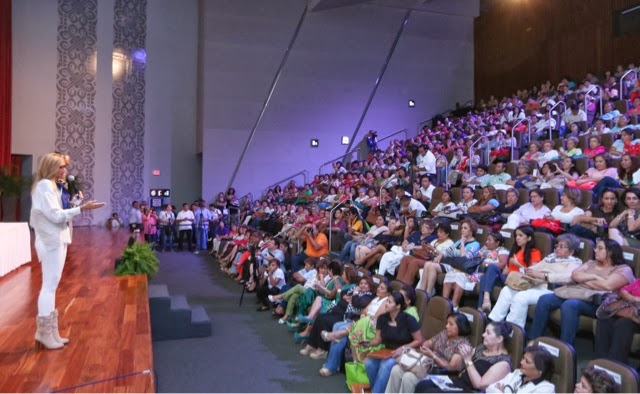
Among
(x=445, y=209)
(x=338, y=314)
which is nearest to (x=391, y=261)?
(x=338, y=314)

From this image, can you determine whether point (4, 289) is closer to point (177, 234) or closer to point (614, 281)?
point (614, 281)

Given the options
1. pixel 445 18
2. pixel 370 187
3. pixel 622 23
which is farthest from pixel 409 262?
pixel 445 18

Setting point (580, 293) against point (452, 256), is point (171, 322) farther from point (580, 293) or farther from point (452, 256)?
point (580, 293)

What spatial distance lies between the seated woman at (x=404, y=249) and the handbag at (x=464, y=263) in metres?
0.65

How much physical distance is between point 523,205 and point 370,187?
3584 mm

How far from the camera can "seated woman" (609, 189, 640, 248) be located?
439cm

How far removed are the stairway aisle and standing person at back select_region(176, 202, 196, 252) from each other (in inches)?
195

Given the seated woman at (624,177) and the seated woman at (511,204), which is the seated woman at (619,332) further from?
the seated woman at (511,204)

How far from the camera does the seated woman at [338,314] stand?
4832 millimetres

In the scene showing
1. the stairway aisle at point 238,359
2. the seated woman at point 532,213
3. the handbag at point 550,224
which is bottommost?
the stairway aisle at point 238,359

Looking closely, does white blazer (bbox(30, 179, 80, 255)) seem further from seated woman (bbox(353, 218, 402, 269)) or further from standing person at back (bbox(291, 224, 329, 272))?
standing person at back (bbox(291, 224, 329, 272))

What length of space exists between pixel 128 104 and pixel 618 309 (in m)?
13.1

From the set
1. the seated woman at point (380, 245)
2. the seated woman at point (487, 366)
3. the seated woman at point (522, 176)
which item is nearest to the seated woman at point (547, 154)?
the seated woman at point (522, 176)

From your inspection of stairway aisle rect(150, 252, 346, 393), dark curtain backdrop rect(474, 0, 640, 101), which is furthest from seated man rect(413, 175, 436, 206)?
dark curtain backdrop rect(474, 0, 640, 101)
